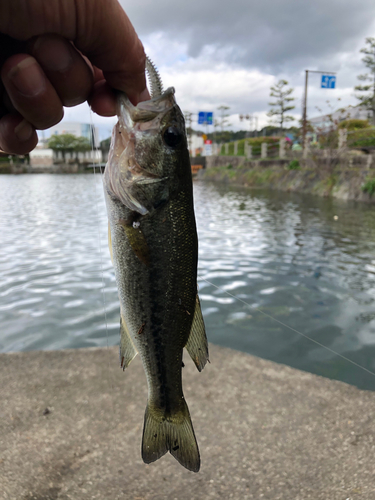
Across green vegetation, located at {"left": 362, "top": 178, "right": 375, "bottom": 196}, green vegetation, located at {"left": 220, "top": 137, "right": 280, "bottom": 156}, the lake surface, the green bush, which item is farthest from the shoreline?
the lake surface

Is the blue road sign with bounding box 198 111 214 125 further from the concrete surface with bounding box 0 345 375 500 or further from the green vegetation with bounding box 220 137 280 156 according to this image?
the concrete surface with bounding box 0 345 375 500

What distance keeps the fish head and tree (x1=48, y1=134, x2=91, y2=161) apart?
299 feet

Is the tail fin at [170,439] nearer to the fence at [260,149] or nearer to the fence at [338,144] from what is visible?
the fence at [338,144]

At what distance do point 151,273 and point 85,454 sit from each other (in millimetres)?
2179

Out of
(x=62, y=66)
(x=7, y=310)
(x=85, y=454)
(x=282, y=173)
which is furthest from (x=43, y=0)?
(x=282, y=173)

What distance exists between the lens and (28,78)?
4.83 feet

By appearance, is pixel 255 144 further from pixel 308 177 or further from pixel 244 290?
pixel 244 290

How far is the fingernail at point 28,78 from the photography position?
Result: 1446 mm

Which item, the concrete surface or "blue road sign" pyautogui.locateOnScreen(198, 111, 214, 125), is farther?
"blue road sign" pyautogui.locateOnScreen(198, 111, 214, 125)

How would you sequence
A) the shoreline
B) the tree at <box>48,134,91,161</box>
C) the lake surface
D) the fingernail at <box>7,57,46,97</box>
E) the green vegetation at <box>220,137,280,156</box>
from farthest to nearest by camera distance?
the tree at <box>48,134,91,161</box>, the green vegetation at <box>220,137,280,156</box>, the shoreline, the lake surface, the fingernail at <box>7,57,46,97</box>

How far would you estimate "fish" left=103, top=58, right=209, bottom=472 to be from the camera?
158 cm

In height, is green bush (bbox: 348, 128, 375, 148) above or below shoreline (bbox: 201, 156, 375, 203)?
above

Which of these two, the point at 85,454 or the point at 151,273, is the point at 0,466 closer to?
the point at 85,454

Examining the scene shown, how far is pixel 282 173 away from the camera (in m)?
30.8
